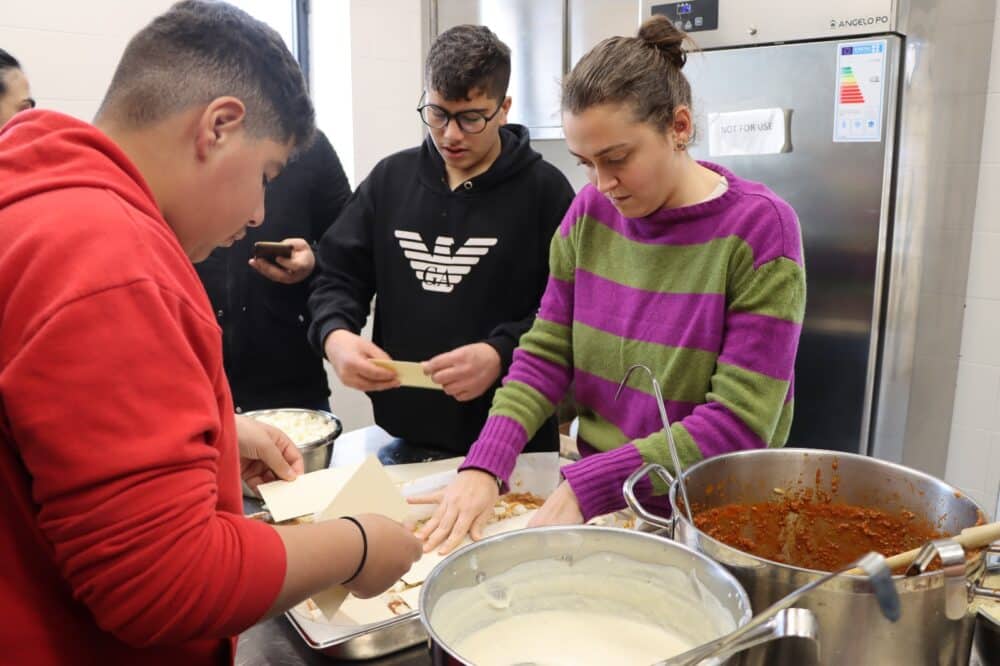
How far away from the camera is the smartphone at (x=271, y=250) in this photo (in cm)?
185

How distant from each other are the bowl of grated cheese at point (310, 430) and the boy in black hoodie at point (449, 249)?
15 cm

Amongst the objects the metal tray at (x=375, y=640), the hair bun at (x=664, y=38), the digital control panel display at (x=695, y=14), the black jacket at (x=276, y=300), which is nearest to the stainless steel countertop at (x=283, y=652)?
the metal tray at (x=375, y=640)

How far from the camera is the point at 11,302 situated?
1.87 feet

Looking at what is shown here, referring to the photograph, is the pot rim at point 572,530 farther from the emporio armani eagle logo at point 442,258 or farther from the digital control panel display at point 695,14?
the digital control panel display at point 695,14

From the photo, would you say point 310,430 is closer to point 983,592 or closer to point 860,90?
point 983,592

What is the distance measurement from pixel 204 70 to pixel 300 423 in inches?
35.9

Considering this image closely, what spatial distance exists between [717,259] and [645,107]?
25 cm

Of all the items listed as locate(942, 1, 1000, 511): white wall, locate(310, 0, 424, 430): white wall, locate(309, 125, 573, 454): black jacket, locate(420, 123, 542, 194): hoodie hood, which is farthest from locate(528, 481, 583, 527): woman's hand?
locate(310, 0, 424, 430): white wall

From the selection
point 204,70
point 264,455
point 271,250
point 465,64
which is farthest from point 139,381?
point 271,250

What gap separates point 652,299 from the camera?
→ 1.29 m

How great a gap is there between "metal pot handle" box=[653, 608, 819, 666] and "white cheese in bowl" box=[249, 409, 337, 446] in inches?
38.9

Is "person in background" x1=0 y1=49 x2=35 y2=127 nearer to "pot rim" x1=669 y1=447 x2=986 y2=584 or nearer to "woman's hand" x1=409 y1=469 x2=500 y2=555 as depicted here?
"woman's hand" x1=409 y1=469 x2=500 y2=555

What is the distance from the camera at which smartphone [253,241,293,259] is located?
6.07ft

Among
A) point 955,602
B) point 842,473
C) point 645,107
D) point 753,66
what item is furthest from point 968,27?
point 955,602
